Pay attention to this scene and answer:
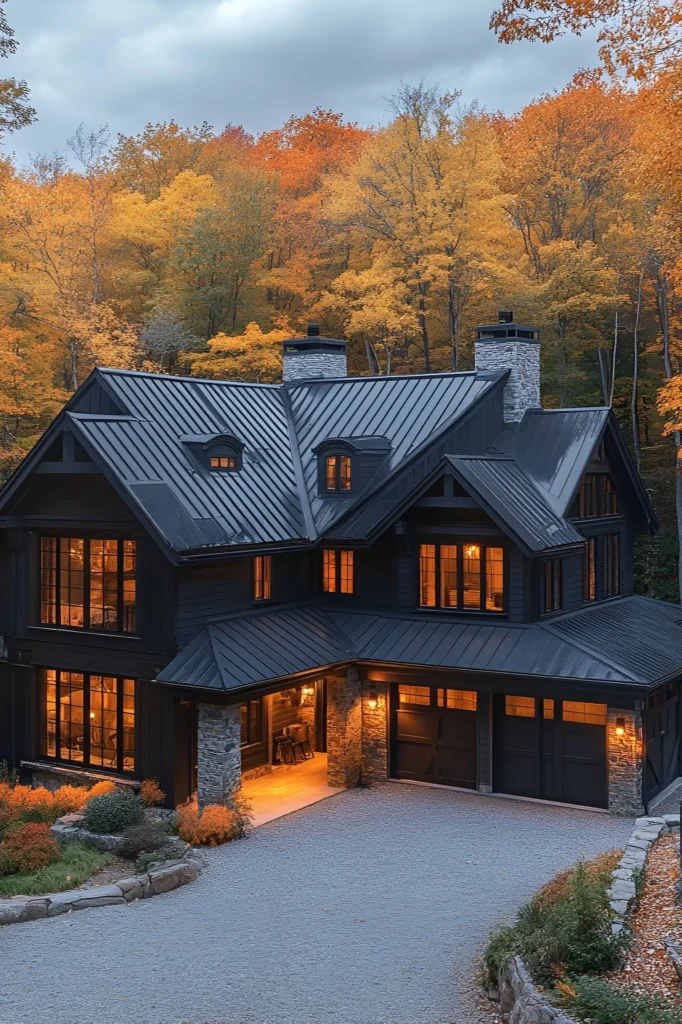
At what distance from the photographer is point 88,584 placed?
67.1 feet

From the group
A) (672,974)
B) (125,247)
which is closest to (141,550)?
(672,974)

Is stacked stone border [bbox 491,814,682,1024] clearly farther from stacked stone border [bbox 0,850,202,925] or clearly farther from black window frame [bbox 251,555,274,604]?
black window frame [bbox 251,555,274,604]

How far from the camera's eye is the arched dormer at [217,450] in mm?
21234

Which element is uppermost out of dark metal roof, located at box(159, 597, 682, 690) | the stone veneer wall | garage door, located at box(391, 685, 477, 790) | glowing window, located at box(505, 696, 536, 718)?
the stone veneer wall

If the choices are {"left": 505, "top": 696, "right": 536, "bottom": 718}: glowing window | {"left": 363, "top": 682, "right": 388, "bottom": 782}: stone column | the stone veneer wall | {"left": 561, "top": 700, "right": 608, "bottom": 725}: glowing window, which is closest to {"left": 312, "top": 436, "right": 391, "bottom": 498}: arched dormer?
the stone veneer wall

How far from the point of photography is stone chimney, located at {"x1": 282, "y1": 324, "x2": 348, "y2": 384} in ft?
89.0

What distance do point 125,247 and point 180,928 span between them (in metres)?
31.4

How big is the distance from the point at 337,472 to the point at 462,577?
3.65 meters

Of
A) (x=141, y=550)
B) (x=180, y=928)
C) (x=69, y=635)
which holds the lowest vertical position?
(x=180, y=928)

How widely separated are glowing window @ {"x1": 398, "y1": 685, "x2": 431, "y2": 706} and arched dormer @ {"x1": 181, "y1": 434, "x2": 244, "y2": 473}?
5762 mm

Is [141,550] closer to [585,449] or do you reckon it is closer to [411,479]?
[411,479]

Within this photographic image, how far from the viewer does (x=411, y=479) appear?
72.8 feet

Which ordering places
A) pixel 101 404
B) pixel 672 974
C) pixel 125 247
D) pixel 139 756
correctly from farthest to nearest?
pixel 125 247 → pixel 101 404 → pixel 139 756 → pixel 672 974

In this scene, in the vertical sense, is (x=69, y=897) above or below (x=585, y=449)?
below
